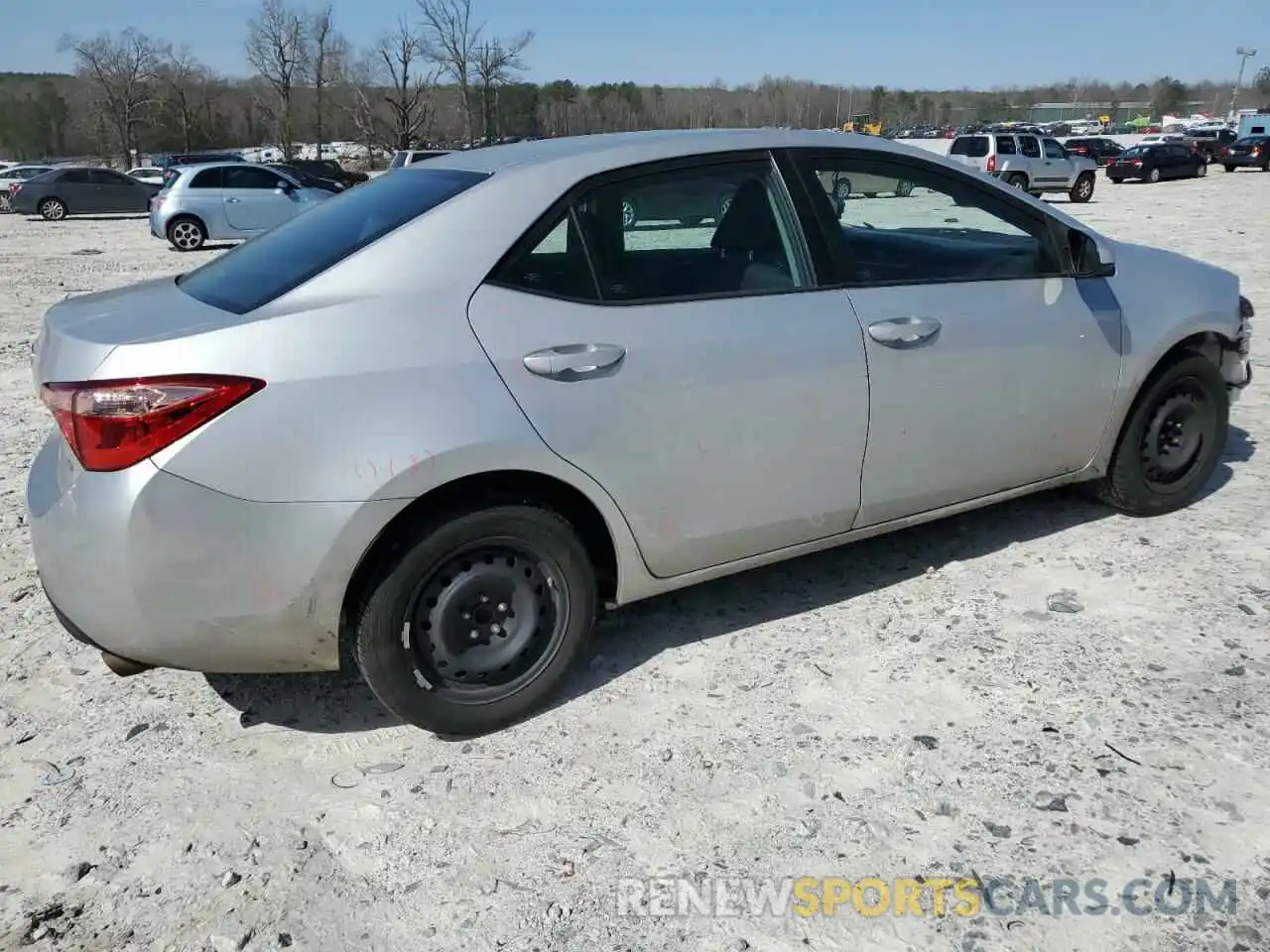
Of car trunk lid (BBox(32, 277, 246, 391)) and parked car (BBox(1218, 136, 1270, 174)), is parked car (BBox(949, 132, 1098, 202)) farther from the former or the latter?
A: car trunk lid (BBox(32, 277, 246, 391))

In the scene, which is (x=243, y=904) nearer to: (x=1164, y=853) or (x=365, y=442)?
(x=365, y=442)

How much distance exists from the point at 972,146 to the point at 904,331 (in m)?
25.9

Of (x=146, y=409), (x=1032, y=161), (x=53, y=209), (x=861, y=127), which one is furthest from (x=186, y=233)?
(x=861, y=127)

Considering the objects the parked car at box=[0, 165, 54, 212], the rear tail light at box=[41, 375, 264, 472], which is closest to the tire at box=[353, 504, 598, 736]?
the rear tail light at box=[41, 375, 264, 472]

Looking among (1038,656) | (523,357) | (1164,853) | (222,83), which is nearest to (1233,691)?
(1038,656)

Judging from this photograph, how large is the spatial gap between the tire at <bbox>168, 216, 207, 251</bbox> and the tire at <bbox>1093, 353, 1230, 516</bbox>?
17.7 meters

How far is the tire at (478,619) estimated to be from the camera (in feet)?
8.74

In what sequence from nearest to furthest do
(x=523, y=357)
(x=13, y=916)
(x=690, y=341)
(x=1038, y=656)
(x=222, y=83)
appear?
(x=13, y=916)
(x=523, y=357)
(x=690, y=341)
(x=1038, y=656)
(x=222, y=83)

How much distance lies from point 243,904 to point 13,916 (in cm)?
52

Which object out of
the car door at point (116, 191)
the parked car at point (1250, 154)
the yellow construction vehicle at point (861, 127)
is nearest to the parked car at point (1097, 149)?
the parked car at point (1250, 154)

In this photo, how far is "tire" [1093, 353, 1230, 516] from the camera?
13.6ft

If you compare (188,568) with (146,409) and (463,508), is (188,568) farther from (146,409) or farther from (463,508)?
(463,508)

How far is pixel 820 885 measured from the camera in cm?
231

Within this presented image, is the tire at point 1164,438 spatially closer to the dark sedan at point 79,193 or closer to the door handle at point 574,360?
the door handle at point 574,360
